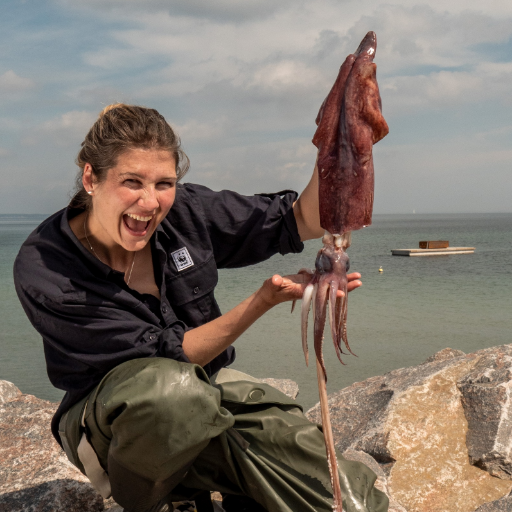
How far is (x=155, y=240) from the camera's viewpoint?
315 centimetres

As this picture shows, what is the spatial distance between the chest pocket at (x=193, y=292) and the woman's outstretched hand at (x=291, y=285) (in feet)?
2.73

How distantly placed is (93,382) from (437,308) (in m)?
14.2

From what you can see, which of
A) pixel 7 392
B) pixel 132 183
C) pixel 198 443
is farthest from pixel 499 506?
pixel 7 392

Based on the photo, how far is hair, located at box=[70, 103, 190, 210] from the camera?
8.87 ft

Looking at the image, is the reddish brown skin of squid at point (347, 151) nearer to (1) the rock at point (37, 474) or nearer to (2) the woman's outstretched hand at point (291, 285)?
(2) the woman's outstretched hand at point (291, 285)

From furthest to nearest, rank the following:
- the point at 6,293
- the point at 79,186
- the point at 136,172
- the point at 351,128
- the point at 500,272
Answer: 1. the point at 500,272
2. the point at 6,293
3. the point at 79,186
4. the point at 136,172
5. the point at 351,128

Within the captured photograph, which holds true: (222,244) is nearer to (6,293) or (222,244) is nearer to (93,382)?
(93,382)

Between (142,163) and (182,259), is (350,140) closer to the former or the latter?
(142,163)

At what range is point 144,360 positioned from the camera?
2.55 m

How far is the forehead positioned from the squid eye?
0.98m

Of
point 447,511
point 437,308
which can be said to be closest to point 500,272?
point 437,308

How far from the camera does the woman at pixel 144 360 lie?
2420 millimetres

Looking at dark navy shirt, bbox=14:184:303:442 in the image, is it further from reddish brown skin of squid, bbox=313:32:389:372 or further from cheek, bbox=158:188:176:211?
reddish brown skin of squid, bbox=313:32:389:372

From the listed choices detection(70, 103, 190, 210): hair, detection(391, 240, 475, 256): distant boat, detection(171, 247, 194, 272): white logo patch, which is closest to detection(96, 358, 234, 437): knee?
detection(171, 247, 194, 272): white logo patch
